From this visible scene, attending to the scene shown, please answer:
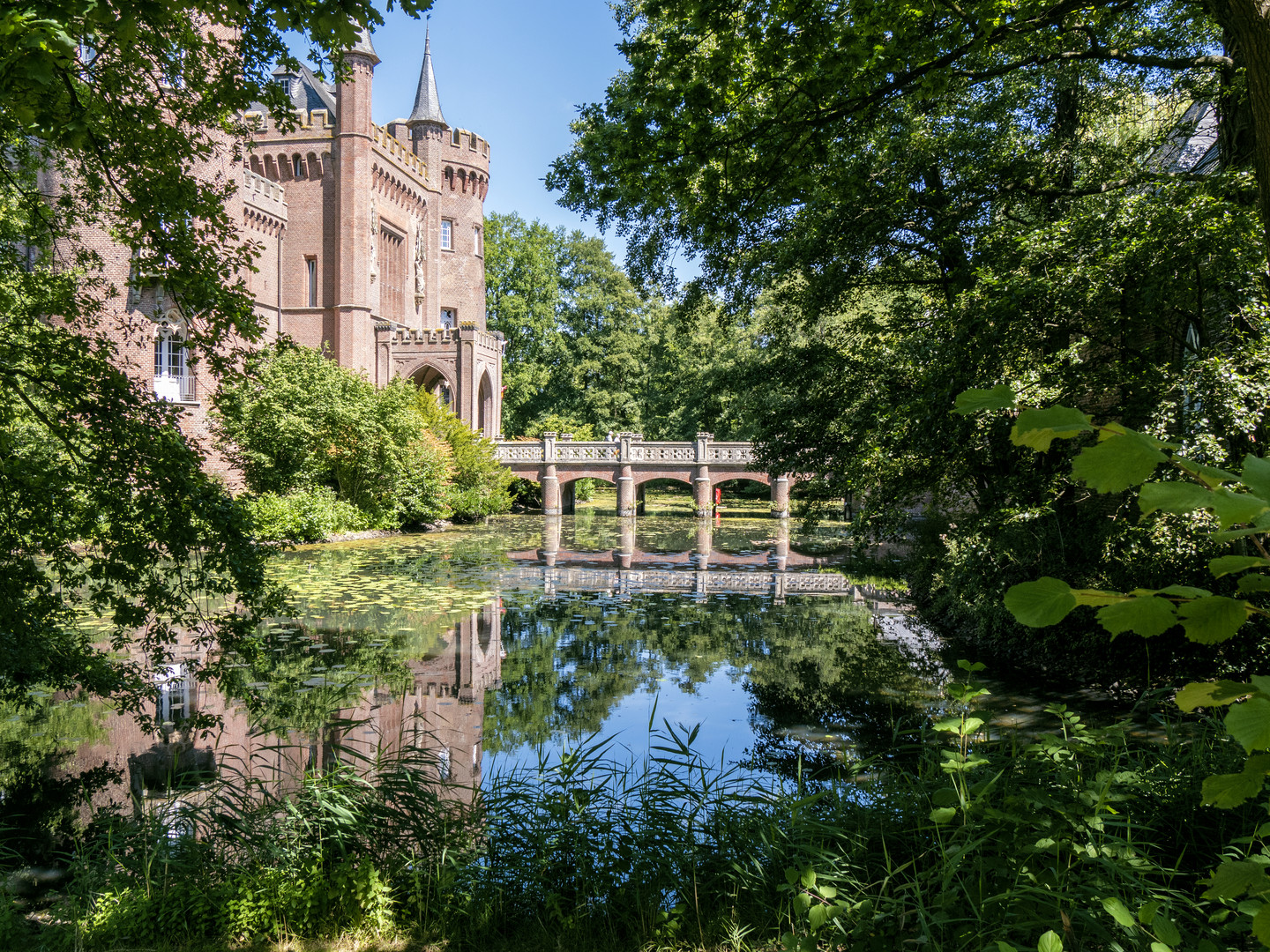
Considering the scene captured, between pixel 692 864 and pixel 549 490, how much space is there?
29.6 meters

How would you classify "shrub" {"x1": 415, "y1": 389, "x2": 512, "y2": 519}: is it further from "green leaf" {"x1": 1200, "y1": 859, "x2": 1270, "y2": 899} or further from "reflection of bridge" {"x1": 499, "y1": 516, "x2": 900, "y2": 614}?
"green leaf" {"x1": 1200, "y1": 859, "x2": 1270, "y2": 899}

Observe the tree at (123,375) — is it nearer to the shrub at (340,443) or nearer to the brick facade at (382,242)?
the shrub at (340,443)

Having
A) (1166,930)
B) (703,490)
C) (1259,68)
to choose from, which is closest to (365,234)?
(703,490)

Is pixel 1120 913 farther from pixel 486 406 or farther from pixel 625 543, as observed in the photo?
pixel 486 406

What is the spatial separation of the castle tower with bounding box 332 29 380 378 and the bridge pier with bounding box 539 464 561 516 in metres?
8.45

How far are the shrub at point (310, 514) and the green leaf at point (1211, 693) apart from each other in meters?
19.3

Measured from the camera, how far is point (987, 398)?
1.07m

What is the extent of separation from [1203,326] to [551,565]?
13.3 meters

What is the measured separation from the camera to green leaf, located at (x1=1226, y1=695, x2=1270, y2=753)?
1.01 m

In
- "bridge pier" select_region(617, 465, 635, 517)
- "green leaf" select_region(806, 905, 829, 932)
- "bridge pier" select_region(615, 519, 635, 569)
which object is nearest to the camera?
"green leaf" select_region(806, 905, 829, 932)

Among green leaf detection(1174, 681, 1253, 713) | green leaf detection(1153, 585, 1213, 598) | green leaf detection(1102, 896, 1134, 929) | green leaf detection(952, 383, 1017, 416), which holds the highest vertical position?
green leaf detection(952, 383, 1017, 416)

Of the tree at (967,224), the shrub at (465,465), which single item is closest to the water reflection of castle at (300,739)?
the tree at (967,224)

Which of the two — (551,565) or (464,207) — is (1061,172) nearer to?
(551,565)

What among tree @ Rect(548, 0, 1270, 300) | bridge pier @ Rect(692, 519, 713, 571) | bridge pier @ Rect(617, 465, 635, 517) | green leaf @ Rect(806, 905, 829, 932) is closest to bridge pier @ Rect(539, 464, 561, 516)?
bridge pier @ Rect(617, 465, 635, 517)
